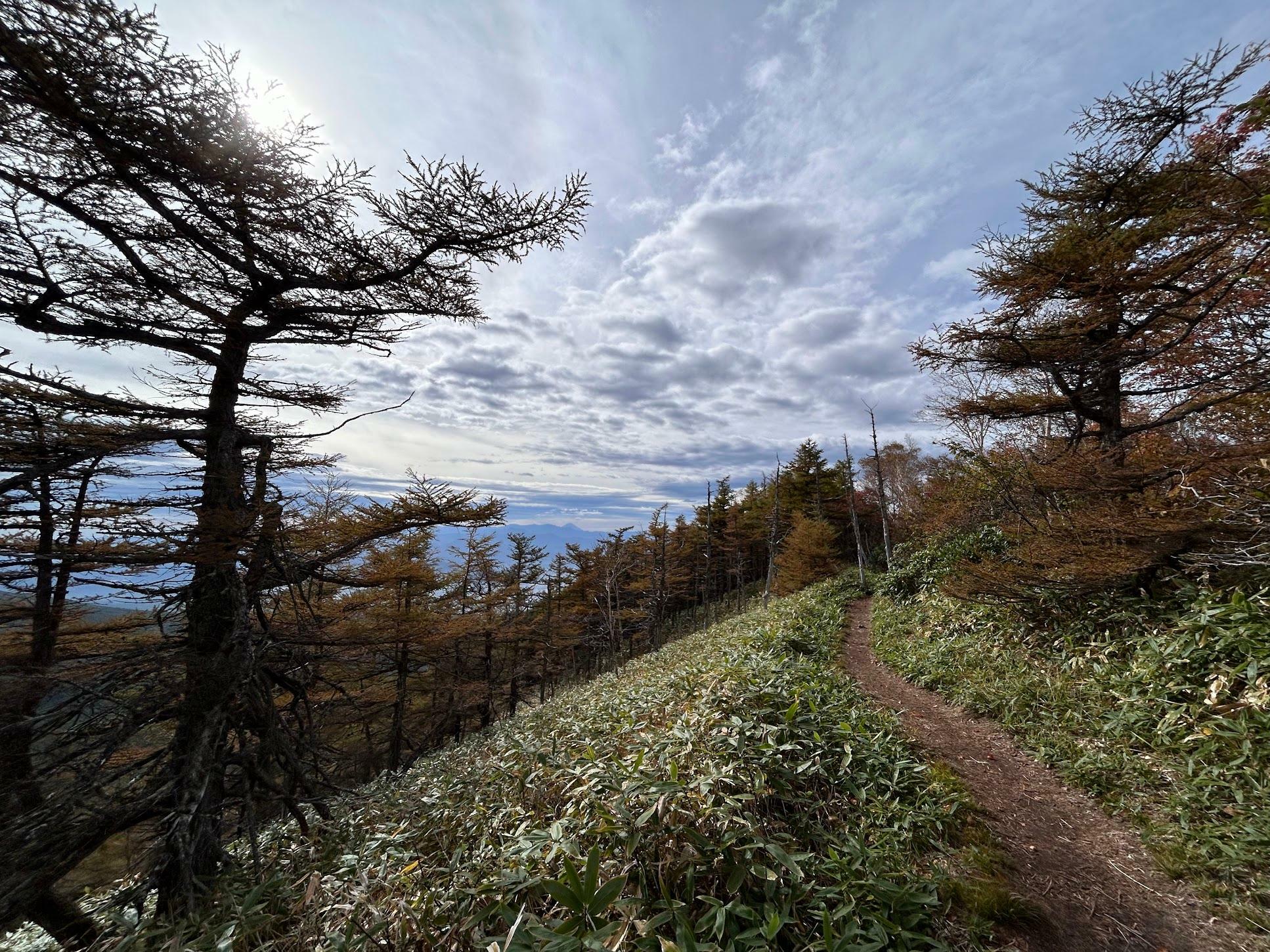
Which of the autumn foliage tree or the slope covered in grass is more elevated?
the autumn foliage tree

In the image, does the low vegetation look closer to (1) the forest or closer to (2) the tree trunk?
(1) the forest

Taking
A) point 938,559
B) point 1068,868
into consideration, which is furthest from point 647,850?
point 938,559

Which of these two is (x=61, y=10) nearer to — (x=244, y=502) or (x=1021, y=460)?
(x=244, y=502)

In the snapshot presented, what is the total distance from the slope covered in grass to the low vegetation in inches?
67.8

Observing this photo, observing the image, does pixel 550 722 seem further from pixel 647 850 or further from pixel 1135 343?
pixel 1135 343

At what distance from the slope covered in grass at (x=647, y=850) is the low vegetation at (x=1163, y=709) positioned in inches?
67.8

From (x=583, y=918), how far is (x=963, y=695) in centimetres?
752

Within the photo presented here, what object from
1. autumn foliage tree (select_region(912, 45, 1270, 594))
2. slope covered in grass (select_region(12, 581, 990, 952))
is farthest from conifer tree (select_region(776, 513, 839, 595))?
slope covered in grass (select_region(12, 581, 990, 952))

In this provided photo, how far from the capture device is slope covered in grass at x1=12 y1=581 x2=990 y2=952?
260cm

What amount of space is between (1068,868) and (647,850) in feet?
12.6

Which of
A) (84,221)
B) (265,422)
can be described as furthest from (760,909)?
(265,422)

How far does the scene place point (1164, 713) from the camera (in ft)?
16.2

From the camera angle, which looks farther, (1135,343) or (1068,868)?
(1135,343)

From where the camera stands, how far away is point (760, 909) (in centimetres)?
276
